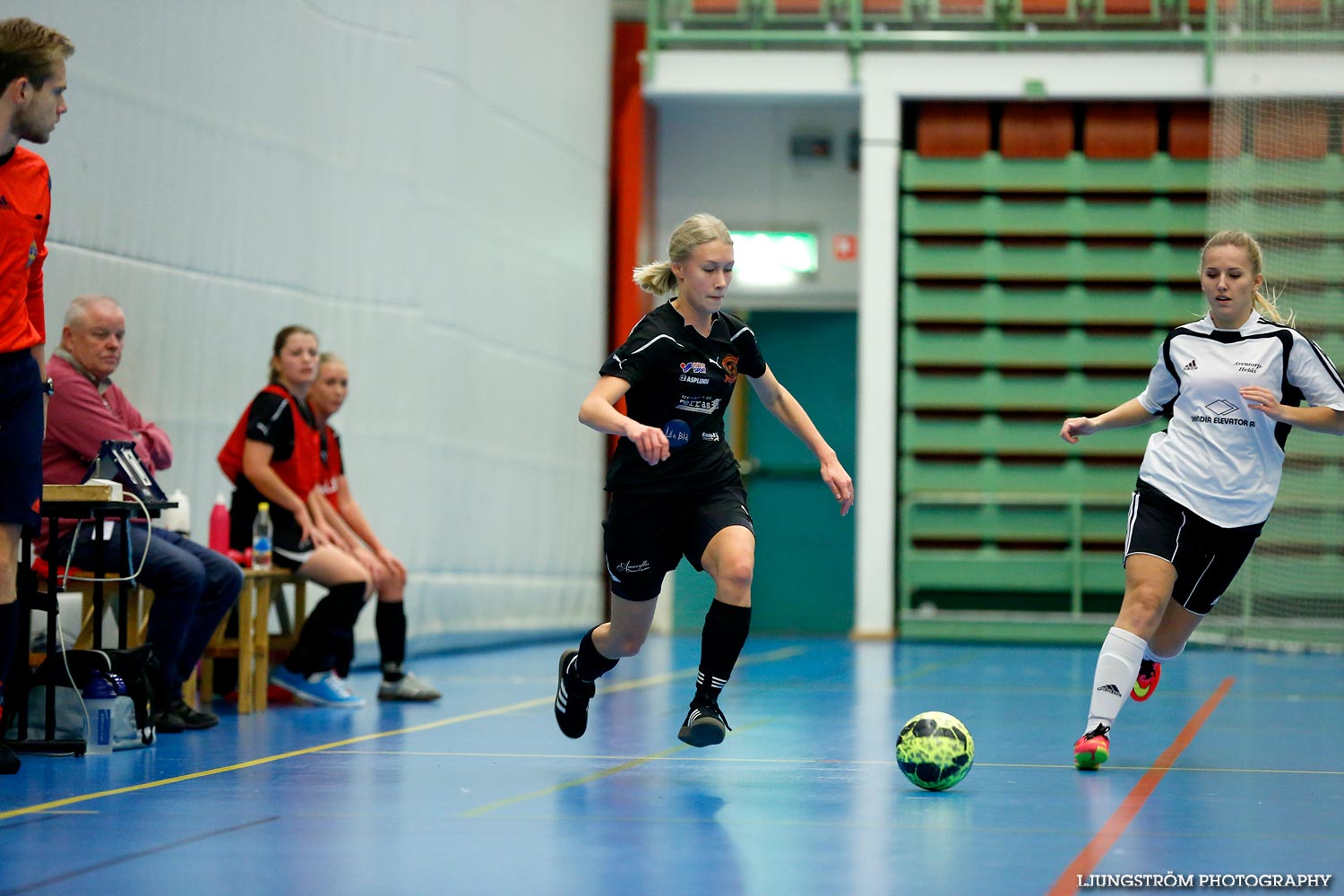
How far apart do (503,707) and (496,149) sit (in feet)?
18.7

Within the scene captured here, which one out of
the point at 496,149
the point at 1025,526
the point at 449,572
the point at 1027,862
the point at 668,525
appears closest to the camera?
the point at 1027,862

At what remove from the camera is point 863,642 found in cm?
1329

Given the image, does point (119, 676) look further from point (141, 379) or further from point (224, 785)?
point (141, 379)

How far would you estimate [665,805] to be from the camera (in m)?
4.32

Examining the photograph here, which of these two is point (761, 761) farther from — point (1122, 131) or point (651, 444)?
point (1122, 131)

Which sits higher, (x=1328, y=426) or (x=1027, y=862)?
(x=1328, y=426)

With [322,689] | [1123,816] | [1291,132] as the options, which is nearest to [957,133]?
[1291,132]

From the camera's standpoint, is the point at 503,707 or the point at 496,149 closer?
the point at 503,707

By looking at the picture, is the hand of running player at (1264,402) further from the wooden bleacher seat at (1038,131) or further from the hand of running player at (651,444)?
the wooden bleacher seat at (1038,131)

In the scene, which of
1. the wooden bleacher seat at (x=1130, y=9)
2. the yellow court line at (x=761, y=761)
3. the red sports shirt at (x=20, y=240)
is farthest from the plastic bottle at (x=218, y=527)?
the wooden bleacher seat at (x=1130, y=9)

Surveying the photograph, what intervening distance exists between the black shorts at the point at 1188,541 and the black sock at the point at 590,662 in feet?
5.86

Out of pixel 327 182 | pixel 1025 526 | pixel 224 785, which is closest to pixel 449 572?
pixel 327 182

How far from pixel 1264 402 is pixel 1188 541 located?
532 mm

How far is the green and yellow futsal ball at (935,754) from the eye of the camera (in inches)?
179
